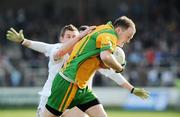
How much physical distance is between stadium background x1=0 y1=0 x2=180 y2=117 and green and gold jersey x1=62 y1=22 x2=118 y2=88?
465 inches

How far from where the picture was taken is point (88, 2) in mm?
30219

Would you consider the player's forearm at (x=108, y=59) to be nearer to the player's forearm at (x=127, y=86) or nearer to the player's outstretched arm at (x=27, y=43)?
the player's forearm at (x=127, y=86)

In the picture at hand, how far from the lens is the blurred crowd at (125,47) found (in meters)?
24.4

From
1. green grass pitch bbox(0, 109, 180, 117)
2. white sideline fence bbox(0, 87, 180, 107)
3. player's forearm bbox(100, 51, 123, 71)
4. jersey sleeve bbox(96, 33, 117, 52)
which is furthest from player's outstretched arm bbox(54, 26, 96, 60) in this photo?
white sideline fence bbox(0, 87, 180, 107)

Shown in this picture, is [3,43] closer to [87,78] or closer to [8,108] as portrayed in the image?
[8,108]

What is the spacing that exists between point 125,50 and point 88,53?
16.9 meters

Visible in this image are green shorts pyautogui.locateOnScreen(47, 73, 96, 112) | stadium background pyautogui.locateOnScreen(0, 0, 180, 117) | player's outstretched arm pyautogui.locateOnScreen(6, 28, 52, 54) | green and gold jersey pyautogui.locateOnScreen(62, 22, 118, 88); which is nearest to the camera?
green and gold jersey pyautogui.locateOnScreen(62, 22, 118, 88)

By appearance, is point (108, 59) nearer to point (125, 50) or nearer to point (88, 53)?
point (88, 53)

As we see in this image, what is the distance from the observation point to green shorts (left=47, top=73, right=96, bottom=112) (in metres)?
9.29

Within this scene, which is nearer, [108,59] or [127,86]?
[108,59]

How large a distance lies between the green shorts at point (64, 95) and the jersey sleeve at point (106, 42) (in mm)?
775

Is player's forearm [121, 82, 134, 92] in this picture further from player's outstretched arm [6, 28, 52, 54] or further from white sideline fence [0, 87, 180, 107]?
white sideline fence [0, 87, 180, 107]

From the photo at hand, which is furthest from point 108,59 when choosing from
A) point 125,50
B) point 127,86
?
point 125,50

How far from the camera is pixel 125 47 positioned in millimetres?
26000
